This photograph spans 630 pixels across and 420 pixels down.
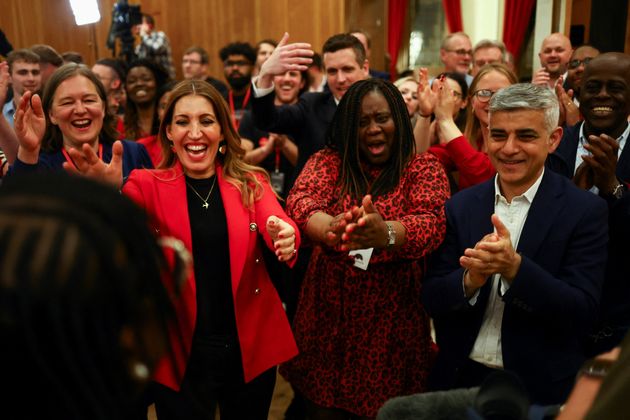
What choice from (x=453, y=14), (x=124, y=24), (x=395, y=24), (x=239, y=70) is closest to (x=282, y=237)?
(x=239, y=70)

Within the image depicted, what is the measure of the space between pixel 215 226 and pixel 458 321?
2.96ft

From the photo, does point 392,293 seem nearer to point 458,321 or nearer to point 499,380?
point 458,321

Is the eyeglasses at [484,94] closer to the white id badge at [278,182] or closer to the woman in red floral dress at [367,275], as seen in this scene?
the woman in red floral dress at [367,275]

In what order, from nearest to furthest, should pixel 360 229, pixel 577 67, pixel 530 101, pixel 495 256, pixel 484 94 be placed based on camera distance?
pixel 495 256, pixel 360 229, pixel 530 101, pixel 484 94, pixel 577 67

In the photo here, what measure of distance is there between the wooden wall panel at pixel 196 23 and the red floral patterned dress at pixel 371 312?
5430 mm

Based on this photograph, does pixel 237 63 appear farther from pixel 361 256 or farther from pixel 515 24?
pixel 515 24

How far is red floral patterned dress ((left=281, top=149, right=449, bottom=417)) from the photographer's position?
7.34ft

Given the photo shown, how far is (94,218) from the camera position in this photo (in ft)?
2.43

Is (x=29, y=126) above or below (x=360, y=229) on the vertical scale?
above

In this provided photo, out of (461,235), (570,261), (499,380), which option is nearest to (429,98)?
(461,235)

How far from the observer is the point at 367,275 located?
2.26 meters

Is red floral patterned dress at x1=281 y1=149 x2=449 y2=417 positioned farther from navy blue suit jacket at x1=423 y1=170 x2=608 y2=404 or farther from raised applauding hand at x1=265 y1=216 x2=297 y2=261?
navy blue suit jacket at x1=423 y1=170 x2=608 y2=404

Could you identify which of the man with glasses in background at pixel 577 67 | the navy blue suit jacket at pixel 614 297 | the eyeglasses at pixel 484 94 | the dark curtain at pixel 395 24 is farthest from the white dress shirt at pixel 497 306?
the dark curtain at pixel 395 24

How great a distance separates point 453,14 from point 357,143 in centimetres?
794
